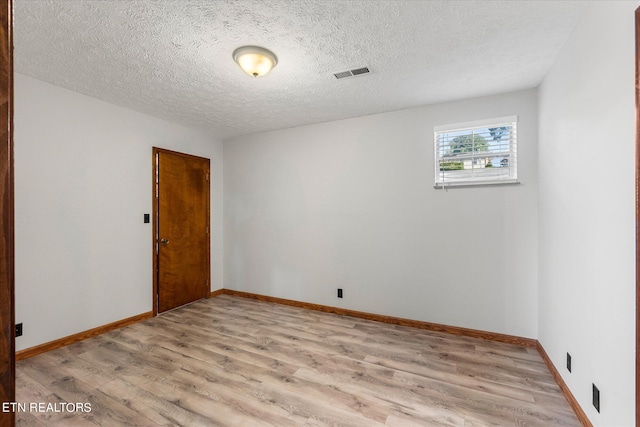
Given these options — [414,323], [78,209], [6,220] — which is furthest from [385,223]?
[78,209]

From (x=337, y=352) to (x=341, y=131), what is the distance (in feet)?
8.66

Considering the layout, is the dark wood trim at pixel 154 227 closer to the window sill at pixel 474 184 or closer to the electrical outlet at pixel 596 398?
the window sill at pixel 474 184

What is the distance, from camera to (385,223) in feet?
11.1

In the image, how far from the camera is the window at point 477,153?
9.25ft

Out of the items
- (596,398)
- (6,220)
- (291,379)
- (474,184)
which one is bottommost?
(291,379)

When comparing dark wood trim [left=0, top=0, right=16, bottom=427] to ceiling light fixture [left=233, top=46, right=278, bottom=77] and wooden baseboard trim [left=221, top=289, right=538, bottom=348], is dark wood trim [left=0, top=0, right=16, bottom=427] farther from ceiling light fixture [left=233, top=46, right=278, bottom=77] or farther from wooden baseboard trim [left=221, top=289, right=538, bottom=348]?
wooden baseboard trim [left=221, top=289, right=538, bottom=348]

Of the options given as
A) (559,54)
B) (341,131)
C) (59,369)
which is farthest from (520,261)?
(59,369)

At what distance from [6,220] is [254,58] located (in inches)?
76.8

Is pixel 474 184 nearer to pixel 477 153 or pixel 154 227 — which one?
pixel 477 153

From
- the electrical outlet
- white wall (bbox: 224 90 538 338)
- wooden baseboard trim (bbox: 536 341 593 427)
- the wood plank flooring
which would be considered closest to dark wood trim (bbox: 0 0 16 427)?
the wood plank flooring

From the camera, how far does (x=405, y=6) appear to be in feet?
5.45

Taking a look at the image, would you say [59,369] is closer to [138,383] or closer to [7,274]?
[138,383]

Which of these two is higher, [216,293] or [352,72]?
[352,72]

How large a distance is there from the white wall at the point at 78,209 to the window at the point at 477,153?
3.53m
